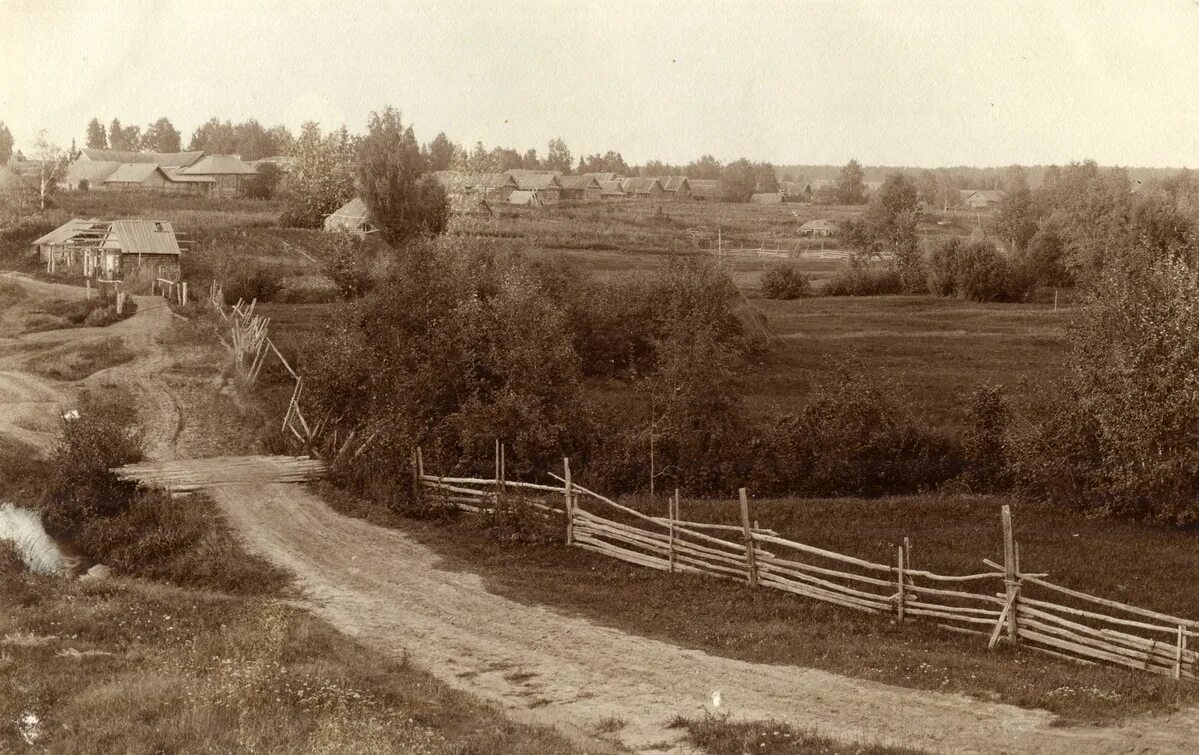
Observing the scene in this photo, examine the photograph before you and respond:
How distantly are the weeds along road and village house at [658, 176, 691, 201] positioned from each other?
406 feet

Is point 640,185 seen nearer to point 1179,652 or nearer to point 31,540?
point 31,540

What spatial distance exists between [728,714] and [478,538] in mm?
10451

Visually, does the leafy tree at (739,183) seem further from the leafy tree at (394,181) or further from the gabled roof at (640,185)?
the leafy tree at (394,181)

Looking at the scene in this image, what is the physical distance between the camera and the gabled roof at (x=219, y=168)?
108 meters

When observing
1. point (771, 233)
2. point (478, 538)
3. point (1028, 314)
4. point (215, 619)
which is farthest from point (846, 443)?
point (771, 233)

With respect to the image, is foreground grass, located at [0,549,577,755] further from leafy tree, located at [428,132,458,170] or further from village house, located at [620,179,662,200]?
village house, located at [620,179,662,200]

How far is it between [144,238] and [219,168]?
177 feet

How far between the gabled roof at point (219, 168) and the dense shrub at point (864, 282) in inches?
2441

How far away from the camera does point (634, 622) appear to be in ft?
59.3

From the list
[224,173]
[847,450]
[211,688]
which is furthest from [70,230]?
[211,688]

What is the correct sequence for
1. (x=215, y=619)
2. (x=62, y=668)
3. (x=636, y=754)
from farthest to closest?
(x=215, y=619) < (x=62, y=668) < (x=636, y=754)

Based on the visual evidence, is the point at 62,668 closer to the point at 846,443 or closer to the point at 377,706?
the point at 377,706

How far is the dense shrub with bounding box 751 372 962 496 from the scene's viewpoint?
27.4 meters

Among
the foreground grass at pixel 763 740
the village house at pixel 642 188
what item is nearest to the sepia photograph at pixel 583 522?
the foreground grass at pixel 763 740
